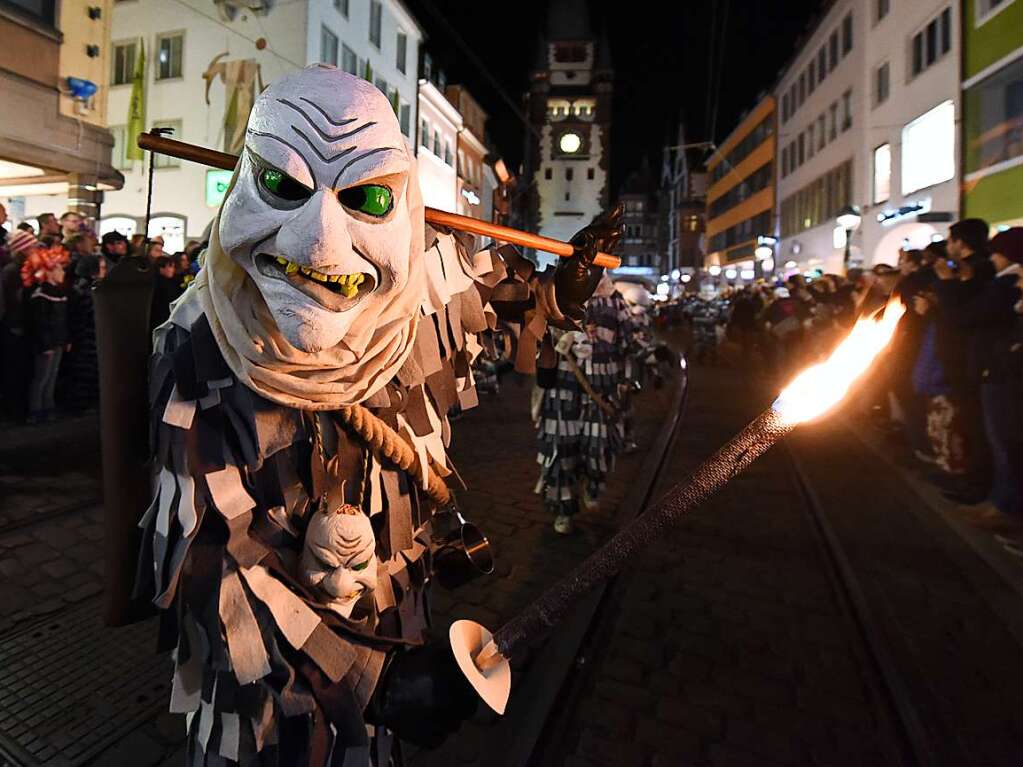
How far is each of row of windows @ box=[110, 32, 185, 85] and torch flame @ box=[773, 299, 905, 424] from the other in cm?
2364

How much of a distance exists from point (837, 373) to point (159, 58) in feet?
80.6

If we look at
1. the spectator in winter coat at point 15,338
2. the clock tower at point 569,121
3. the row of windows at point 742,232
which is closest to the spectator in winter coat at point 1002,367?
the spectator in winter coat at point 15,338

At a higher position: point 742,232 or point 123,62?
point 742,232

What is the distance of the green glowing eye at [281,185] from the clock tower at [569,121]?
62.2 meters

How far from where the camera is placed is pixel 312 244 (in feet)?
3.72

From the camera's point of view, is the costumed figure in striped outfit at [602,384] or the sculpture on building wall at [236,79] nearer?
the costumed figure in striped outfit at [602,384]

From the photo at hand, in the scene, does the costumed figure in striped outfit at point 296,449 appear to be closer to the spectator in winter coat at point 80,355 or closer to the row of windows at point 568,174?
the spectator in winter coat at point 80,355

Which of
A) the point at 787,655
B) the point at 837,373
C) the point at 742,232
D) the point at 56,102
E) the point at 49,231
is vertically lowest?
the point at 787,655

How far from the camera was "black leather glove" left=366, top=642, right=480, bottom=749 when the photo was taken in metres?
1.25

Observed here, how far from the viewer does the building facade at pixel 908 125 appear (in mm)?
16328

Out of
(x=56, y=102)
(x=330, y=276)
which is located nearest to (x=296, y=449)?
(x=330, y=276)

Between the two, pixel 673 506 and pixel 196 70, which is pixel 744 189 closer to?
pixel 196 70

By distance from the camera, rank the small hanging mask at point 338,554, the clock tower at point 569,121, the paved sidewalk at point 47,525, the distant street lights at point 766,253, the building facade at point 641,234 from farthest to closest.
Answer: the building facade at point 641,234, the clock tower at point 569,121, the distant street lights at point 766,253, the paved sidewalk at point 47,525, the small hanging mask at point 338,554

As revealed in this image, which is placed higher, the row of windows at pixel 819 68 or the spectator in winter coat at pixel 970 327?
the row of windows at pixel 819 68
